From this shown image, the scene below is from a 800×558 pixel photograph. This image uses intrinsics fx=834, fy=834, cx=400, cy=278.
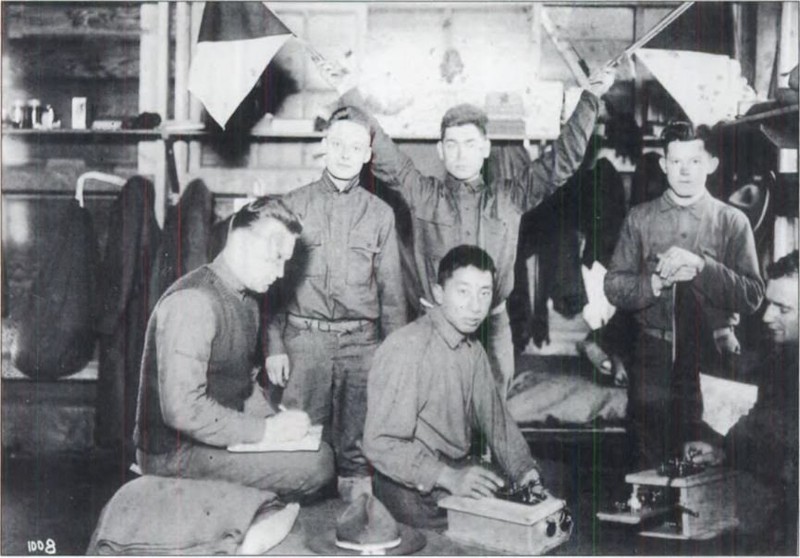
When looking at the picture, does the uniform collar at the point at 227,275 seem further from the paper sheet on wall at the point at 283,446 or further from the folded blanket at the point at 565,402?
the folded blanket at the point at 565,402

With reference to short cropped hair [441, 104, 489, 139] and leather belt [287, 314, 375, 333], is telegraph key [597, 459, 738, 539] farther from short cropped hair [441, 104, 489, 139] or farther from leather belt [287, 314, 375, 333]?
short cropped hair [441, 104, 489, 139]

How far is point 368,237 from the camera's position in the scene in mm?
4074

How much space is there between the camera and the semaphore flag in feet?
14.8

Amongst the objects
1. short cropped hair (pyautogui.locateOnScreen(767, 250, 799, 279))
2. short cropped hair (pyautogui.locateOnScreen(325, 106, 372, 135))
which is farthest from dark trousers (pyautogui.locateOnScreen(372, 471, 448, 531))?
short cropped hair (pyautogui.locateOnScreen(767, 250, 799, 279))

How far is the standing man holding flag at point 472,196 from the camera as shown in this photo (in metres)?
4.03

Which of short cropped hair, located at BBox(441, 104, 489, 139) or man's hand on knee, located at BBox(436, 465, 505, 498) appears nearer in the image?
man's hand on knee, located at BBox(436, 465, 505, 498)

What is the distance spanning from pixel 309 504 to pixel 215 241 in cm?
205

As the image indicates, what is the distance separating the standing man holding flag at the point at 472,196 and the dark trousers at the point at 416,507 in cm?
101

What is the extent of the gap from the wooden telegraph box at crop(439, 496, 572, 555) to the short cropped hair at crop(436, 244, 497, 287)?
91 cm

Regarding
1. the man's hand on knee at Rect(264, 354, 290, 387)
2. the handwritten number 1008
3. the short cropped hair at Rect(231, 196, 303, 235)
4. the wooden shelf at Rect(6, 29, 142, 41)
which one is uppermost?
the wooden shelf at Rect(6, 29, 142, 41)

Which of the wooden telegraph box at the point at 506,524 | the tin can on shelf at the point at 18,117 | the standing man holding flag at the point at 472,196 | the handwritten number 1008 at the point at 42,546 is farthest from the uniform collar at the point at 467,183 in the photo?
the tin can on shelf at the point at 18,117

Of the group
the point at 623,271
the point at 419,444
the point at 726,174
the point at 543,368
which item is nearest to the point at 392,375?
the point at 419,444

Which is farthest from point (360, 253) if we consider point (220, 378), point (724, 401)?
point (724, 401)

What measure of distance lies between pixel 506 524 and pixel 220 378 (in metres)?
1.25
